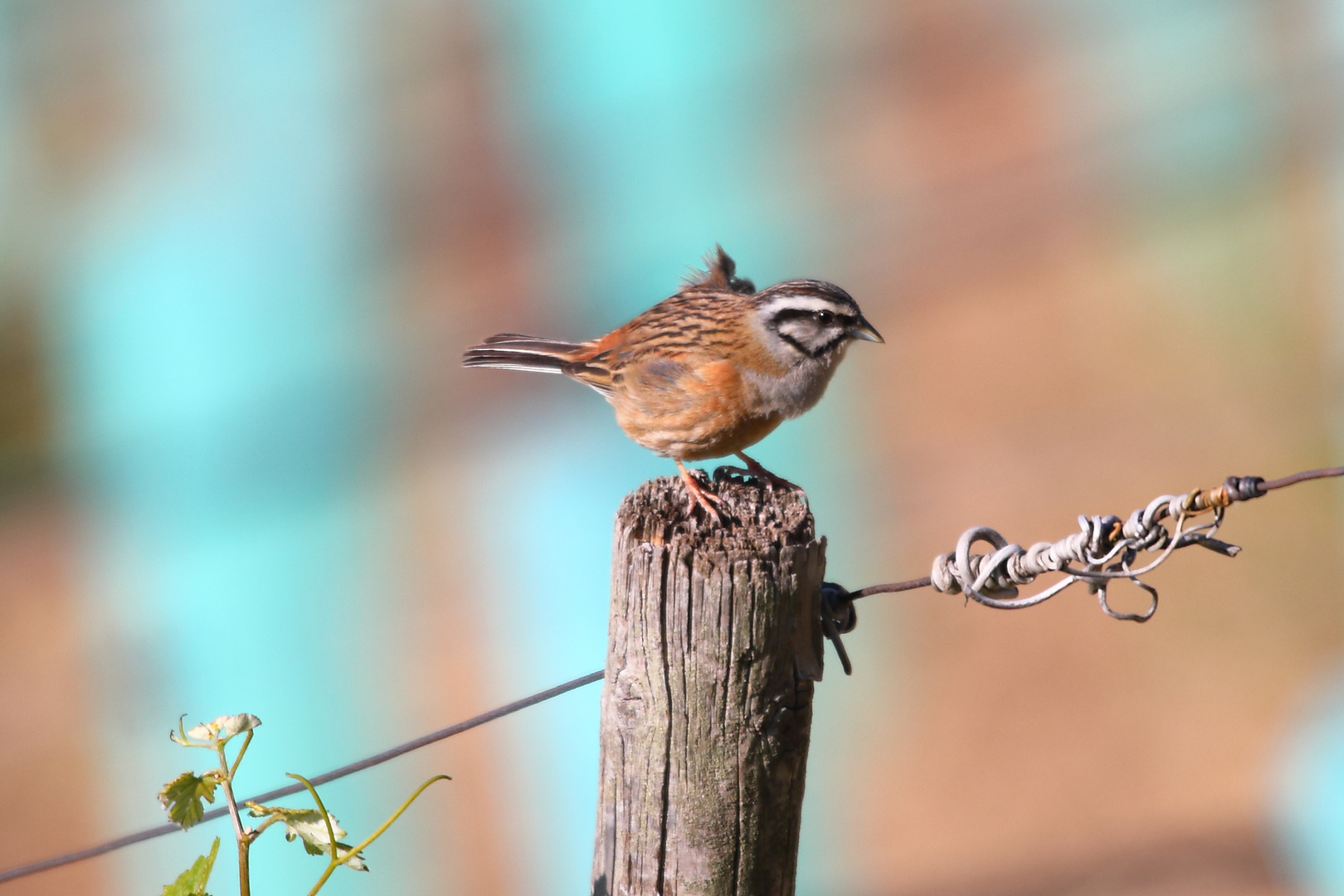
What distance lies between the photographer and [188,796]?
8.14 feet

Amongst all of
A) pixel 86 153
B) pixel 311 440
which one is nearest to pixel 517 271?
pixel 311 440

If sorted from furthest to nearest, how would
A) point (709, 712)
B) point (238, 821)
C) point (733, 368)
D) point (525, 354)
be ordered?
1. point (525, 354)
2. point (733, 368)
3. point (709, 712)
4. point (238, 821)

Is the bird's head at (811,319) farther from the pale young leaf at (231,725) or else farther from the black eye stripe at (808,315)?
the pale young leaf at (231,725)

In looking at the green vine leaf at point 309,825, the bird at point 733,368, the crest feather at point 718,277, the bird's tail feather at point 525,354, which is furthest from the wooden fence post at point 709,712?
the crest feather at point 718,277

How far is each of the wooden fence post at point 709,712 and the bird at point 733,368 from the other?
1.48m

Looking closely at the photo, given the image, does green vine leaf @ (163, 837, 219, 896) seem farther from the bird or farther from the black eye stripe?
the black eye stripe

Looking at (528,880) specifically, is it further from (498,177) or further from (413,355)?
(498,177)

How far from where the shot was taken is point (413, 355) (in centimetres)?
1086

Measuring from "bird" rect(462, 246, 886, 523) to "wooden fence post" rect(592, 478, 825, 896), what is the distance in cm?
148

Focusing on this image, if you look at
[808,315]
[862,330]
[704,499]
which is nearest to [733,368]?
[808,315]

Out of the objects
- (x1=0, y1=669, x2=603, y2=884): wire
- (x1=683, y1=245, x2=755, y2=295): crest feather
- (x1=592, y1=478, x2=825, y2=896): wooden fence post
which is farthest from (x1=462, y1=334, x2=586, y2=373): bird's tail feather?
(x1=592, y1=478, x2=825, y2=896): wooden fence post

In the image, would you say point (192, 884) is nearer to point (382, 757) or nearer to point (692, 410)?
point (382, 757)

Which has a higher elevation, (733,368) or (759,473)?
(733,368)

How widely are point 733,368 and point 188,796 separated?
2495 millimetres
